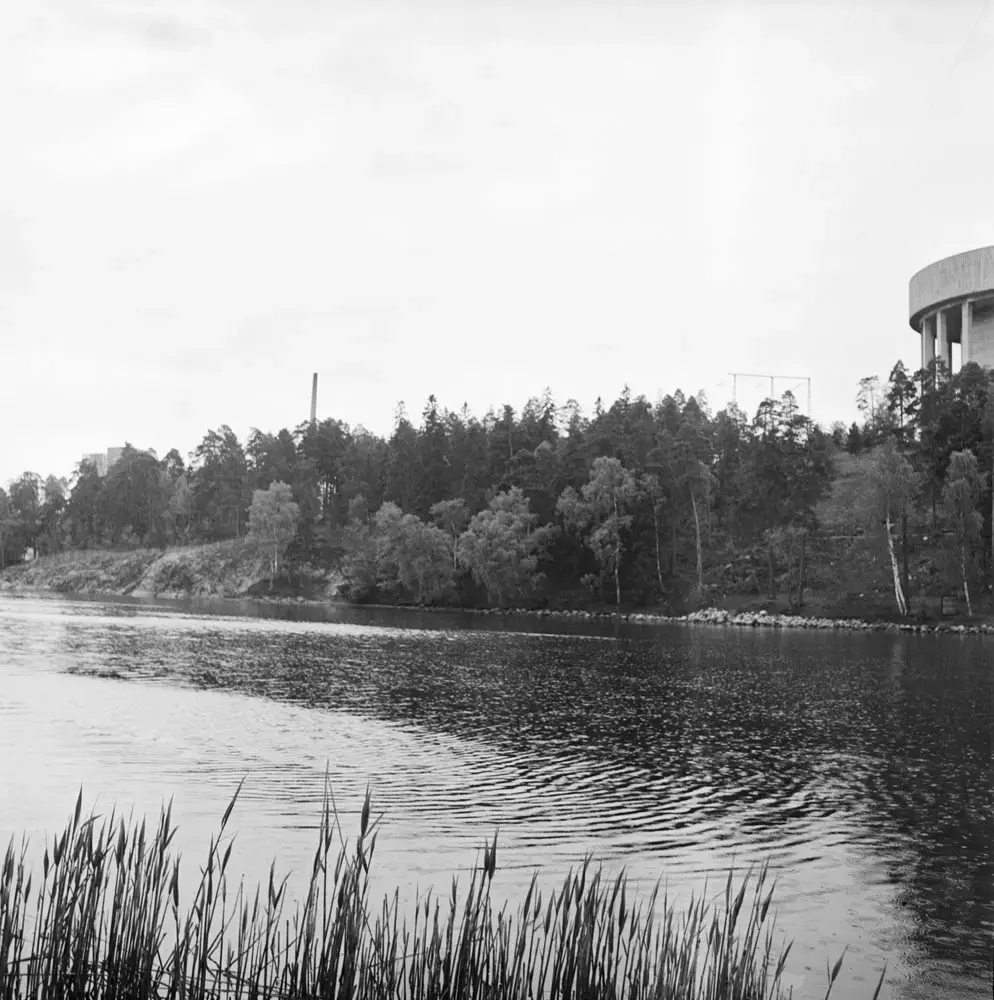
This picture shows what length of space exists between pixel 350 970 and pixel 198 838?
30.6ft

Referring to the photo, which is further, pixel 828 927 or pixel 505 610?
pixel 505 610

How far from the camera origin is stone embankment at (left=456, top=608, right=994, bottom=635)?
8100cm

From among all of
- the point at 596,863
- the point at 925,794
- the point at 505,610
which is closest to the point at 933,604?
the point at 505,610

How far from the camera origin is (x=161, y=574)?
170 metres

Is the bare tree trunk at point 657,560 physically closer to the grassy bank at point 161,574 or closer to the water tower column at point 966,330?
the water tower column at point 966,330

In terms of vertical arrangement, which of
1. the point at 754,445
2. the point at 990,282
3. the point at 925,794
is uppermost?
the point at 990,282

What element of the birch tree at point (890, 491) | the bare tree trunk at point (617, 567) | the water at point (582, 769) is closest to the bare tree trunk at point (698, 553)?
the bare tree trunk at point (617, 567)

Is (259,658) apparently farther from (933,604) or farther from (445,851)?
(933,604)

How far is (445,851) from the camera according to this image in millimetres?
16500

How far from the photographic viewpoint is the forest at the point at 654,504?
97.5 m

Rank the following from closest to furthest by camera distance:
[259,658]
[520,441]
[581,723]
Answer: [581,723] → [259,658] → [520,441]

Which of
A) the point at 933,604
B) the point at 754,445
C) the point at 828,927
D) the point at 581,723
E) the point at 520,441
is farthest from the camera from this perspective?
the point at 520,441

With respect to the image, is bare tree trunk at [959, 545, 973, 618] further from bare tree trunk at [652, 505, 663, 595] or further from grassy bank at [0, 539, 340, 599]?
grassy bank at [0, 539, 340, 599]

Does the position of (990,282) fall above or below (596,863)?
above
